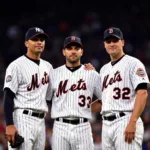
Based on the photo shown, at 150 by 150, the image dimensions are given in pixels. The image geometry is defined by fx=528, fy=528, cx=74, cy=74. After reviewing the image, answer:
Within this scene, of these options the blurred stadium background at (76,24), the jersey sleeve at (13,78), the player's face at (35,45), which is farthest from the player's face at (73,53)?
the blurred stadium background at (76,24)

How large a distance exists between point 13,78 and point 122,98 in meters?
1.07

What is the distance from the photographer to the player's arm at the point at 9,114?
16.1 feet

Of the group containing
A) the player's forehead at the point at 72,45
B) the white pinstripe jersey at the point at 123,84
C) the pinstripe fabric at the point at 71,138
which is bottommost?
the pinstripe fabric at the point at 71,138

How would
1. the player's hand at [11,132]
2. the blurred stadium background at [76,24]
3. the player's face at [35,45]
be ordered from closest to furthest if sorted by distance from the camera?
1. the player's hand at [11,132]
2. the player's face at [35,45]
3. the blurred stadium background at [76,24]

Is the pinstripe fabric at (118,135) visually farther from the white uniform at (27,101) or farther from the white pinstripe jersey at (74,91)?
the white uniform at (27,101)

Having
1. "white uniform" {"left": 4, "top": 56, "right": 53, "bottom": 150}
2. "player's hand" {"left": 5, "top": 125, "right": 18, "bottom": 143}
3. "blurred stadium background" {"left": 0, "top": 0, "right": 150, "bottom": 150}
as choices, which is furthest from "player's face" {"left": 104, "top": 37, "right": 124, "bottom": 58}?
"blurred stadium background" {"left": 0, "top": 0, "right": 150, "bottom": 150}

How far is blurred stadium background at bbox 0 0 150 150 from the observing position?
1235 centimetres

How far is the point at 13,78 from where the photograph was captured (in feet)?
16.8

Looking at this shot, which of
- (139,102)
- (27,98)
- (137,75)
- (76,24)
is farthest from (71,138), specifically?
(76,24)

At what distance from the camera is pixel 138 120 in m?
4.96

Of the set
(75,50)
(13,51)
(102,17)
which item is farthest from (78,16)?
(75,50)

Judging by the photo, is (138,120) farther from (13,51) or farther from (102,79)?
(13,51)

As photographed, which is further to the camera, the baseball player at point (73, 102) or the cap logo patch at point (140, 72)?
the baseball player at point (73, 102)

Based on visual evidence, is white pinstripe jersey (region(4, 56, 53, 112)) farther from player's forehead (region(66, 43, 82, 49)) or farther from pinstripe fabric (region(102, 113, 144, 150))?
pinstripe fabric (region(102, 113, 144, 150))
